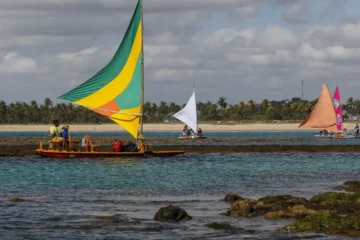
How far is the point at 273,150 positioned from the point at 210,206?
4323 cm

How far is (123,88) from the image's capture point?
5619 cm

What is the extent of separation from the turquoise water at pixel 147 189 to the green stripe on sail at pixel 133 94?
4.15 metres

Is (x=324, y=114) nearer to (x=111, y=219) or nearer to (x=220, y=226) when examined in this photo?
(x=111, y=219)

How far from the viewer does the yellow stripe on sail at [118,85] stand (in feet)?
183

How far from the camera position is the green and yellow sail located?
55688 mm

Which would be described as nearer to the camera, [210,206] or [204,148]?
[210,206]

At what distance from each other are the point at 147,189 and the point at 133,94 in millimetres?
19958

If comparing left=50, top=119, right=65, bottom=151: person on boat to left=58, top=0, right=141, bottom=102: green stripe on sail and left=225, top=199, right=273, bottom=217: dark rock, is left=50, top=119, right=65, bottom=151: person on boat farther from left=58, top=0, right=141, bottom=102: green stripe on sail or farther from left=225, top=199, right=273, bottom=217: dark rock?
left=225, top=199, right=273, bottom=217: dark rock

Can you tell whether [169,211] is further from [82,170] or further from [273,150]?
[273,150]

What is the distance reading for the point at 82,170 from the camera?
48.3 m

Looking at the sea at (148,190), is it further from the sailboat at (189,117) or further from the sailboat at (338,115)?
the sailboat at (338,115)

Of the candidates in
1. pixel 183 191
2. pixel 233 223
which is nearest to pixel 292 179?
pixel 183 191

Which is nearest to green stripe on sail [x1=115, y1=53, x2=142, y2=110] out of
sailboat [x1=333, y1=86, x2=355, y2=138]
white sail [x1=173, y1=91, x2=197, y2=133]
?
white sail [x1=173, y1=91, x2=197, y2=133]

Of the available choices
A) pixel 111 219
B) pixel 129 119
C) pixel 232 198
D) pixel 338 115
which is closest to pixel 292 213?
pixel 232 198
